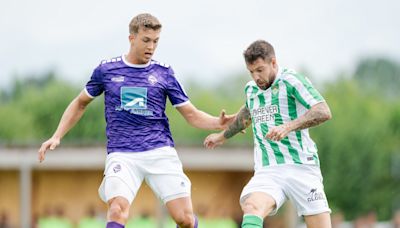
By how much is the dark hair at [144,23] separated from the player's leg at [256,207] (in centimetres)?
217

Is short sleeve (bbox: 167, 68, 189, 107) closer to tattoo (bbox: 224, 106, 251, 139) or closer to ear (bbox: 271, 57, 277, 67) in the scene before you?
tattoo (bbox: 224, 106, 251, 139)

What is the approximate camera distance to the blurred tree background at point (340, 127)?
3361 inches

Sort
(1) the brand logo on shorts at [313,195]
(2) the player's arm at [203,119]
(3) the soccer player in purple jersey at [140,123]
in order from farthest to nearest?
(2) the player's arm at [203,119] < (3) the soccer player in purple jersey at [140,123] < (1) the brand logo on shorts at [313,195]

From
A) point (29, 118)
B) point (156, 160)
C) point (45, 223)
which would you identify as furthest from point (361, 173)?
point (156, 160)

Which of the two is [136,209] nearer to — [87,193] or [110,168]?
[87,193]

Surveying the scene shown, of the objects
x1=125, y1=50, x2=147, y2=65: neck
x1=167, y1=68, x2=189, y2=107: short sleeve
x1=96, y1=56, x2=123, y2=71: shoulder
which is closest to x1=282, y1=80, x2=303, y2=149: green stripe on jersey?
x1=167, y1=68, x2=189, y2=107: short sleeve

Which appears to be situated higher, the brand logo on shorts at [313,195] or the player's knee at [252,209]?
the brand logo on shorts at [313,195]

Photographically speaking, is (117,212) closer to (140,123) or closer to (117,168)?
(117,168)

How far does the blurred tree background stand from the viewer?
8538 centimetres

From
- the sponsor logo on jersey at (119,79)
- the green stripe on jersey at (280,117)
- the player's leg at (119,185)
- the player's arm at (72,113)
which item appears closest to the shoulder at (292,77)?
the green stripe on jersey at (280,117)

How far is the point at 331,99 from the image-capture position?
105 meters

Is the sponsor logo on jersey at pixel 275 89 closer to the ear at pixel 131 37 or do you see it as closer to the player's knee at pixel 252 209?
the player's knee at pixel 252 209

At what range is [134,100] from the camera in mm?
12430

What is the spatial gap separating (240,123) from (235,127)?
→ 10cm
